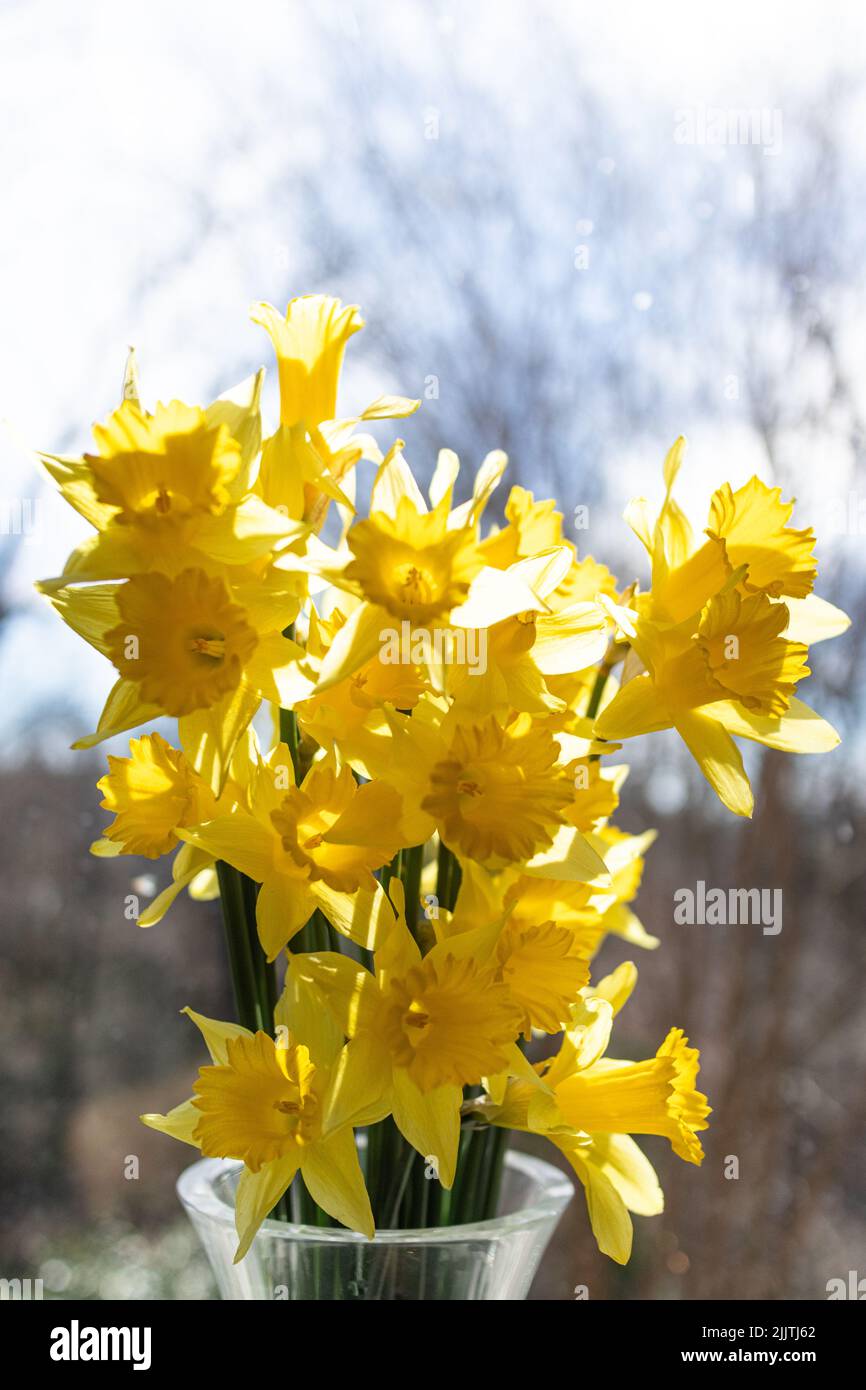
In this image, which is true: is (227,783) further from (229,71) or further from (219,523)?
(229,71)

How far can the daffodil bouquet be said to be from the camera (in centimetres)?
46

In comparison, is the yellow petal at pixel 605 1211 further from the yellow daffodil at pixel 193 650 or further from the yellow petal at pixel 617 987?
the yellow daffodil at pixel 193 650

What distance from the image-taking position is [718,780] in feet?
1.75

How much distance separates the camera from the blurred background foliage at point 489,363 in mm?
1192

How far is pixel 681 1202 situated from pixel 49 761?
0.87 meters

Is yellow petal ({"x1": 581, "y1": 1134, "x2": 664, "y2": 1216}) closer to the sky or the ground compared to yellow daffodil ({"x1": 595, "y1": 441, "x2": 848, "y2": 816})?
closer to the ground

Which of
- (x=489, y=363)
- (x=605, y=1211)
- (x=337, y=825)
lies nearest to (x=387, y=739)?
(x=337, y=825)

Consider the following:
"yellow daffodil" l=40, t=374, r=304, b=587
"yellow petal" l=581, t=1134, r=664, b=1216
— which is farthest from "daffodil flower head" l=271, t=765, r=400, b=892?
"yellow petal" l=581, t=1134, r=664, b=1216

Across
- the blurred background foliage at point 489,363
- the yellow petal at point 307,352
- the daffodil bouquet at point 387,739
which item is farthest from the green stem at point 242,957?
the blurred background foliage at point 489,363

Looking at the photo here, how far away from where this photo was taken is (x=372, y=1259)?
0.53 m

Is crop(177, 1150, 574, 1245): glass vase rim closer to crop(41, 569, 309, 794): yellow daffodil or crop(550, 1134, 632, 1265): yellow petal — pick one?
crop(550, 1134, 632, 1265): yellow petal

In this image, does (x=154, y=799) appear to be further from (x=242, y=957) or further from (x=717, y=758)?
(x=717, y=758)

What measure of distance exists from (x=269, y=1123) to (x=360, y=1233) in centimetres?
8
